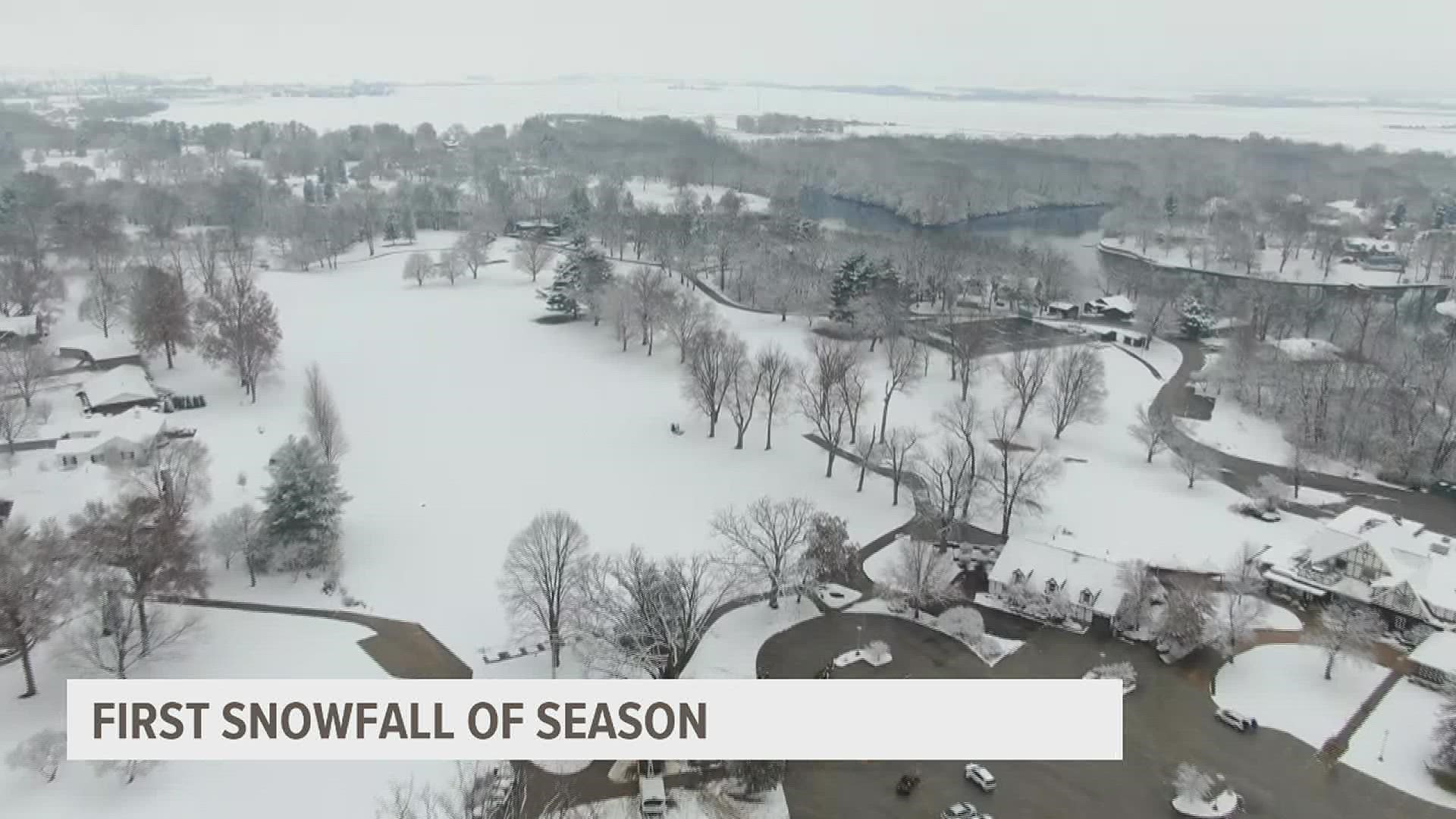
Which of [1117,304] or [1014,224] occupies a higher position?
[1014,224]

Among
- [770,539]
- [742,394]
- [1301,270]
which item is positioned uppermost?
[1301,270]

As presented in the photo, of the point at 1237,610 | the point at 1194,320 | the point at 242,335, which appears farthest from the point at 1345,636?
the point at 242,335

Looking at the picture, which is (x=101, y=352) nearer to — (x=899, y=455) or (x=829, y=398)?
(x=829, y=398)

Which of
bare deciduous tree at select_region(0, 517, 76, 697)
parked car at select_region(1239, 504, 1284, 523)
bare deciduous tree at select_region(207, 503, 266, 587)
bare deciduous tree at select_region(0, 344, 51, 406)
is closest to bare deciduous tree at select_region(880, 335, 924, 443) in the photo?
parked car at select_region(1239, 504, 1284, 523)

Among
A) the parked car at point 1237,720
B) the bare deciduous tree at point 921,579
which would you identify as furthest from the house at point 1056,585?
the parked car at point 1237,720

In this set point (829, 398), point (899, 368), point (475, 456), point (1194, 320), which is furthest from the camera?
point (1194, 320)

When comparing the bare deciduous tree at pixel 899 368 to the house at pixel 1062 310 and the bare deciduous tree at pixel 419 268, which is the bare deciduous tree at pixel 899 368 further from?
the bare deciduous tree at pixel 419 268
